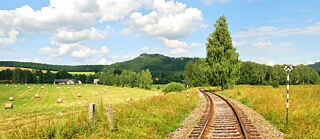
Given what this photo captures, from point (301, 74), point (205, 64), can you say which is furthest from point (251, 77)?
point (205, 64)

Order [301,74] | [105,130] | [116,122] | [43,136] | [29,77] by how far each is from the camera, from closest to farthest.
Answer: [43,136]
[105,130]
[116,122]
[301,74]
[29,77]

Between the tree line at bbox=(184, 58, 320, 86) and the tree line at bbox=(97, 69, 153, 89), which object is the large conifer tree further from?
the tree line at bbox=(97, 69, 153, 89)

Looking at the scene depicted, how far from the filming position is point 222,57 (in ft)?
141

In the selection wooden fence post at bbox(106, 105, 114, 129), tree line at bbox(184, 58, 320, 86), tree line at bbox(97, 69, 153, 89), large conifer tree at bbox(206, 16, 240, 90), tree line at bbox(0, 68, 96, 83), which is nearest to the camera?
wooden fence post at bbox(106, 105, 114, 129)

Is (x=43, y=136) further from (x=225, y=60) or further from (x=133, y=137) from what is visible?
(x=225, y=60)

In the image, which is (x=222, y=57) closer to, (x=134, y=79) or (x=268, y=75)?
(x=134, y=79)

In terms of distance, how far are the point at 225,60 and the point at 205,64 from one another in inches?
138

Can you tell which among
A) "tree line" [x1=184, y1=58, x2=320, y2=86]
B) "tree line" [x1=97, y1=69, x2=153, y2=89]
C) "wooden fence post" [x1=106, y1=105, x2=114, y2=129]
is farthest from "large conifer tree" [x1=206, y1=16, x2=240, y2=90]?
"tree line" [x1=97, y1=69, x2=153, y2=89]

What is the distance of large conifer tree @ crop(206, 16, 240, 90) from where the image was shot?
1670 inches

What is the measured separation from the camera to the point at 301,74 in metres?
122

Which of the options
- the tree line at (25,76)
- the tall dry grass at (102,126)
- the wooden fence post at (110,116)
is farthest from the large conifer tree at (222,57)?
the tree line at (25,76)

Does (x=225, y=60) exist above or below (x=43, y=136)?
above

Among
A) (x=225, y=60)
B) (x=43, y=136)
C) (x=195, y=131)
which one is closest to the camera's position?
(x=43, y=136)

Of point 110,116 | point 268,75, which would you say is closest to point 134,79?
point 268,75
